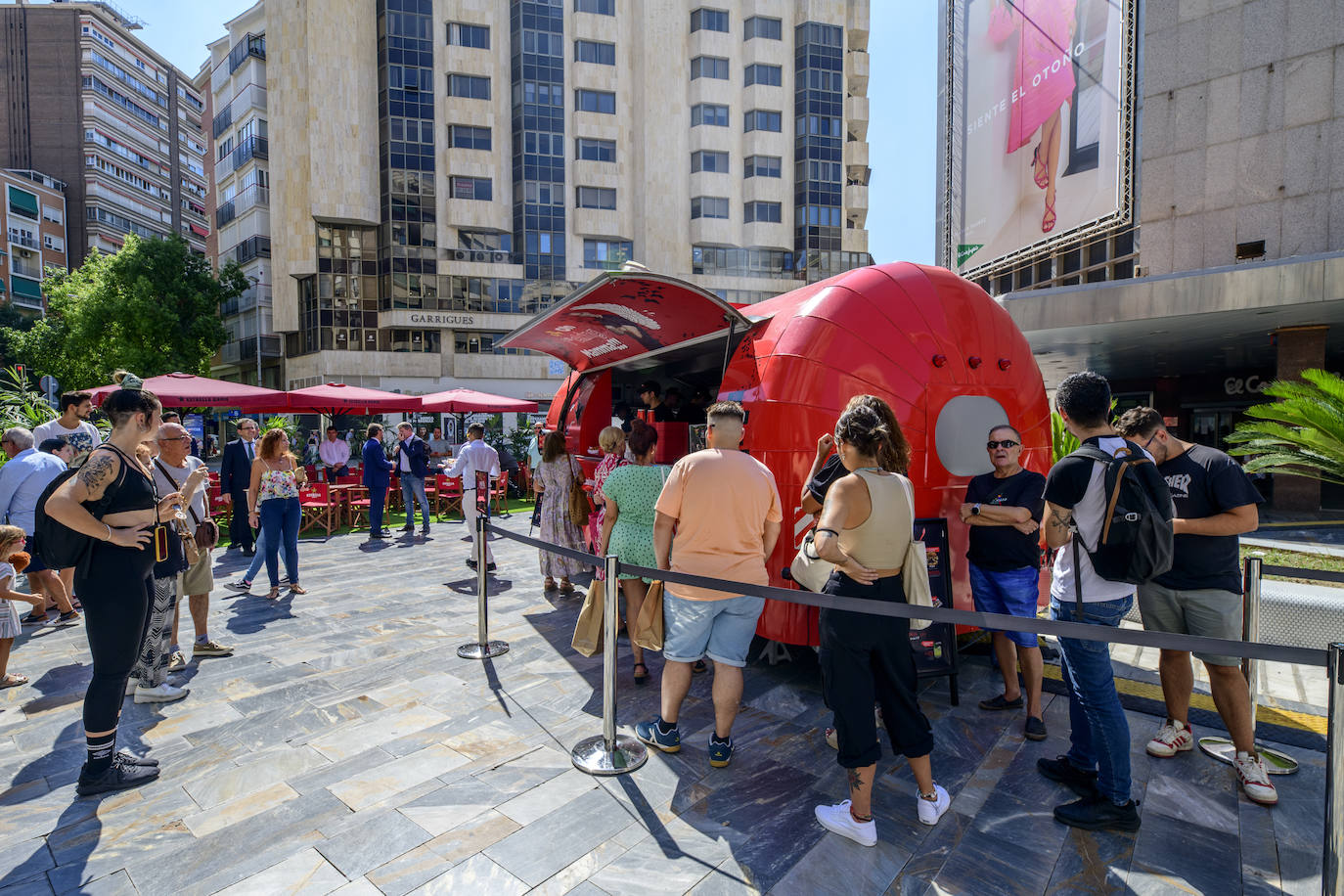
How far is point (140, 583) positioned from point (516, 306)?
36.1 m

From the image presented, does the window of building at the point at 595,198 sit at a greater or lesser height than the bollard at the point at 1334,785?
greater

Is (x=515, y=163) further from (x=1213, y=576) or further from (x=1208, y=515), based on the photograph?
(x=1213, y=576)

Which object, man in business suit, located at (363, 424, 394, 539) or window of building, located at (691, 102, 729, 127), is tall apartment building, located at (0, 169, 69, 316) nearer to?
window of building, located at (691, 102, 729, 127)

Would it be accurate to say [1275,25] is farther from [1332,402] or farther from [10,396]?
[10,396]

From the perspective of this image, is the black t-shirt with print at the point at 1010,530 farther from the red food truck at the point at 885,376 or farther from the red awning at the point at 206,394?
the red awning at the point at 206,394

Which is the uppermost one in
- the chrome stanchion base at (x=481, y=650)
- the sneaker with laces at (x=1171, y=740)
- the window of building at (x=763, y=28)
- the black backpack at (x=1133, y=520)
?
the window of building at (x=763, y=28)

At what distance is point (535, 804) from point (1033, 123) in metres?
22.7

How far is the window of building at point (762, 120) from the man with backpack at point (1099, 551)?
41.1 m

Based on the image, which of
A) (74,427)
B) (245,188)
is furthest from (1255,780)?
(245,188)

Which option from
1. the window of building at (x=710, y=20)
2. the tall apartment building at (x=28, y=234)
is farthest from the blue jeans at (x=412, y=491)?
the tall apartment building at (x=28, y=234)

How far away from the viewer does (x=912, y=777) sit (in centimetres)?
364

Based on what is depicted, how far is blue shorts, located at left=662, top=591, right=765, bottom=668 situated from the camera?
12.2 feet

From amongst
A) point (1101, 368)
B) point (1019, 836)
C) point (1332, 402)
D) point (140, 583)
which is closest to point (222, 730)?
point (140, 583)

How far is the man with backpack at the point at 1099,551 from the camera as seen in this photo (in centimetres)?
305
